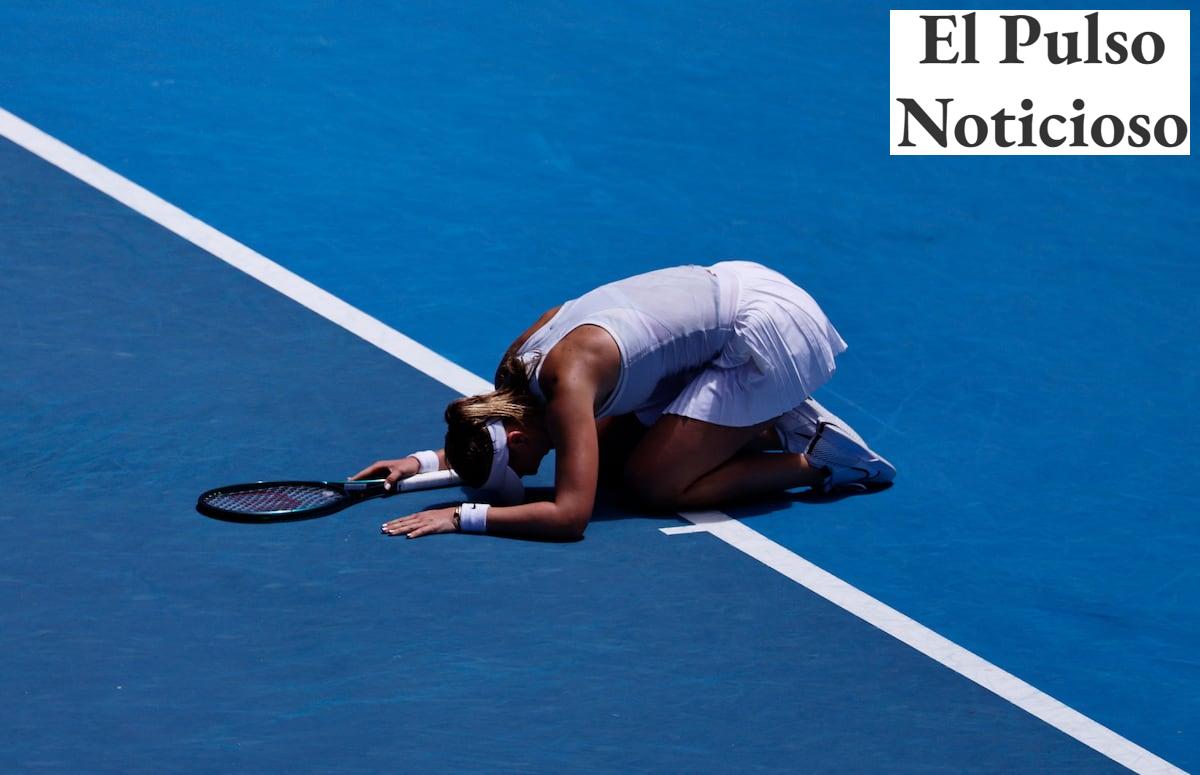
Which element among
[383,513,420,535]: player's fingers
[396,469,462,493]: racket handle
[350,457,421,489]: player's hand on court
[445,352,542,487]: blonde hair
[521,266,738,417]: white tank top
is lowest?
[383,513,420,535]: player's fingers

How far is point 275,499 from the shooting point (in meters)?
6.94

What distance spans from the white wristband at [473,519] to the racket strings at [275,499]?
19.4 inches

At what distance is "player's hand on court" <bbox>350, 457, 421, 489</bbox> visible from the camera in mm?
7156

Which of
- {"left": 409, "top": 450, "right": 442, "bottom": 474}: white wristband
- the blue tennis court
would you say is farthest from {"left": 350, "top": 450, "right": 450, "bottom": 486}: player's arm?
the blue tennis court

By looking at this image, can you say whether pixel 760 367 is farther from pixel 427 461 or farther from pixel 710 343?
pixel 427 461

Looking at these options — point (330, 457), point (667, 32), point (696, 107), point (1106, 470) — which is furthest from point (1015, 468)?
point (667, 32)

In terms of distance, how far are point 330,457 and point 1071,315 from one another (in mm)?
3976

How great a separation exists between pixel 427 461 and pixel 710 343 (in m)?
1.20

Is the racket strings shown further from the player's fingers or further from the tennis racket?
the player's fingers

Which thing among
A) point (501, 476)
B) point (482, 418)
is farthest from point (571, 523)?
point (482, 418)

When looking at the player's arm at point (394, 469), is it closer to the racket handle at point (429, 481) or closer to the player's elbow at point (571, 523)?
the racket handle at point (429, 481)

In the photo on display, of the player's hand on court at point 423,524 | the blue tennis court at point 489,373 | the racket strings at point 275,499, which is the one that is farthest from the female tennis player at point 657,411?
the racket strings at point 275,499

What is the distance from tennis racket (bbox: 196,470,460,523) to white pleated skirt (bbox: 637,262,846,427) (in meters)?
1.26

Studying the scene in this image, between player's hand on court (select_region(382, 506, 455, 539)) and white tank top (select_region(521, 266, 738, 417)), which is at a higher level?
white tank top (select_region(521, 266, 738, 417))
